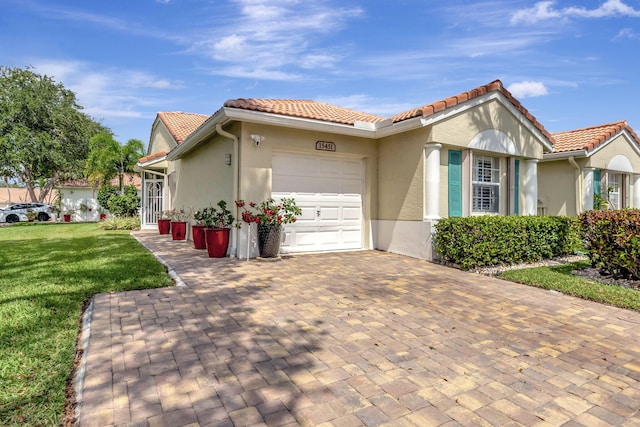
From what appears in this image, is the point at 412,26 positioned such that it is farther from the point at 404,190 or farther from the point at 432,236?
the point at 432,236

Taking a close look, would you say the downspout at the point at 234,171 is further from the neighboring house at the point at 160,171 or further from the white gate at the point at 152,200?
the white gate at the point at 152,200

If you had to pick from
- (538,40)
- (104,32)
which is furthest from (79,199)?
(538,40)

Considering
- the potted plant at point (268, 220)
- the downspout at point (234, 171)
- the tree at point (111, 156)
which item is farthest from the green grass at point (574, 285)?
the tree at point (111, 156)

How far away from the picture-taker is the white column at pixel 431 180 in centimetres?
838

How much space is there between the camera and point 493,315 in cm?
441

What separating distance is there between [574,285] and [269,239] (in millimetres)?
5831

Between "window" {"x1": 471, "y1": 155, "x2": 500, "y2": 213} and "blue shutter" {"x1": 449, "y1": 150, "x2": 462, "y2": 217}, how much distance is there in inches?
26.2

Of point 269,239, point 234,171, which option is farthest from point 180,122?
point 269,239

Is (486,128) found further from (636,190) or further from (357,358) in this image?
(636,190)

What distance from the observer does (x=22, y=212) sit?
27.4m

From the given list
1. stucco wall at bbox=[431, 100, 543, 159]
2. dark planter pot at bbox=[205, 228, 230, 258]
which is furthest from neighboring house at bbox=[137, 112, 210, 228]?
stucco wall at bbox=[431, 100, 543, 159]

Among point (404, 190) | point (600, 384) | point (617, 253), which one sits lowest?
→ point (600, 384)

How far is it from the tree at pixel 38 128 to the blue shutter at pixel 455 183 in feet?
96.4

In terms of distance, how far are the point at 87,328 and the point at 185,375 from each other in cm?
180
